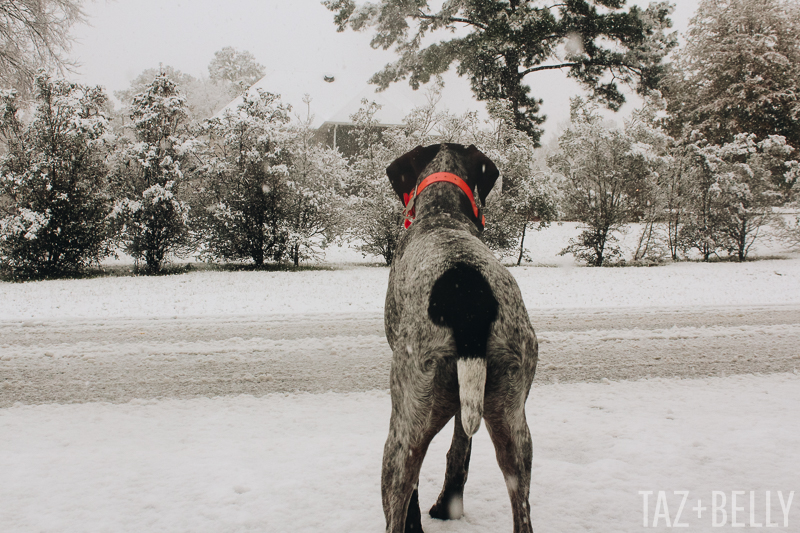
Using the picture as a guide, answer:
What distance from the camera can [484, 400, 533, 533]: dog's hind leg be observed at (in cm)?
189

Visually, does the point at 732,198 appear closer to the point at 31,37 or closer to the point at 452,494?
the point at 452,494

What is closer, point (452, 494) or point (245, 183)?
point (452, 494)

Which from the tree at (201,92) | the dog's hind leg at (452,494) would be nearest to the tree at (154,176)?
the dog's hind leg at (452,494)

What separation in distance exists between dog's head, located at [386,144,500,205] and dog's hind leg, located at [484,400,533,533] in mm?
1678

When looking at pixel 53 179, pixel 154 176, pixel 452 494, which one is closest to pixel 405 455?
pixel 452 494

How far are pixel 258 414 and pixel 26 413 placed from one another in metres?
1.72

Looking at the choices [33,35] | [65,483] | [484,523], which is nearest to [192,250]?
[33,35]

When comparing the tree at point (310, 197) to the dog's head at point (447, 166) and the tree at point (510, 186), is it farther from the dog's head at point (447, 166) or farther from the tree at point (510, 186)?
the dog's head at point (447, 166)

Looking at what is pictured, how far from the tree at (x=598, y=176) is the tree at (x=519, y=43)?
6.74 meters

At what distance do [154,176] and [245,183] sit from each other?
2135 mm

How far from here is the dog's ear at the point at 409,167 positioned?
11.1 feet

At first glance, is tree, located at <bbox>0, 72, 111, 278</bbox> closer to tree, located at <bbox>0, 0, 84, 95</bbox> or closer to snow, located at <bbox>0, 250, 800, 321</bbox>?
snow, located at <bbox>0, 250, 800, 321</bbox>

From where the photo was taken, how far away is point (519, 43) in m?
21.2

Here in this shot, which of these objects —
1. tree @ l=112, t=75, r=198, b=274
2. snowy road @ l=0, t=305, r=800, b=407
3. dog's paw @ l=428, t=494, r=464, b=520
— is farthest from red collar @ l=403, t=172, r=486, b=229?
tree @ l=112, t=75, r=198, b=274
